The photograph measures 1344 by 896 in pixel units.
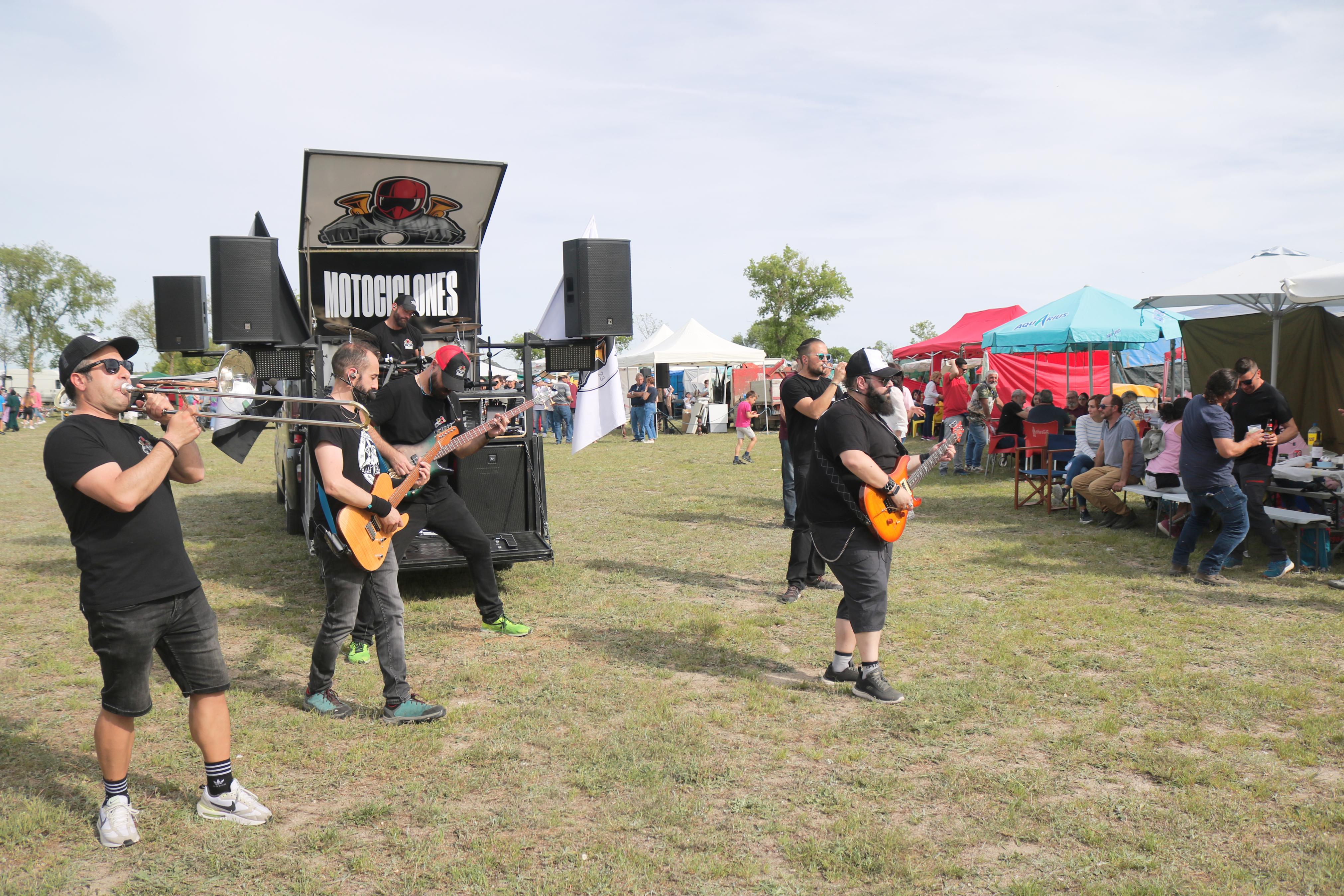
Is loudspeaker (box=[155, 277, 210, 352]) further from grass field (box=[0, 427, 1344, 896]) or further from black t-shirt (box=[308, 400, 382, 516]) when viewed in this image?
black t-shirt (box=[308, 400, 382, 516])

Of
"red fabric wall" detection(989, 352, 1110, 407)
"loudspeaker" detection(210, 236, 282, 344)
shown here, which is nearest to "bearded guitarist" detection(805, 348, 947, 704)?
"loudspeaker" detection(210, 236, 282, 344)

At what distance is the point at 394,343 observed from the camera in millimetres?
7445

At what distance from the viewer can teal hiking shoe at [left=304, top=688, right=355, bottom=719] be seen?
175 inches

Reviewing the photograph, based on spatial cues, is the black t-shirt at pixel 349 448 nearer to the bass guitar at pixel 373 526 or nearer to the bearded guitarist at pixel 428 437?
the bass guitar at pixel 373 526

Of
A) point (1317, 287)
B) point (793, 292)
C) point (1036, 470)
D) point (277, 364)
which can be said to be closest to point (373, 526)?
point (277, 364)

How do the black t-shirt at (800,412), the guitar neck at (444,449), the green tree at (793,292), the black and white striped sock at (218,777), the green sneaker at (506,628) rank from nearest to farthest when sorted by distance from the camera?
1. the black and white striped sock at (218,777)
2. the guitar neck at (444,449)
3. the green sneaker at (506,628)
4. the black t-shirt at (800,412)
5. the green tree at (793,292)

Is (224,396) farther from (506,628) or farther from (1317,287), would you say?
(1317,287)

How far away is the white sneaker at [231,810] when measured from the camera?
342 centimetres

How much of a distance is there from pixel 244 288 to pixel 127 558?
13.1 feet

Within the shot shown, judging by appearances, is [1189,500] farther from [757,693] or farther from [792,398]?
[757,693]

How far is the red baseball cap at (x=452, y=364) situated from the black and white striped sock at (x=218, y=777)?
242 cm

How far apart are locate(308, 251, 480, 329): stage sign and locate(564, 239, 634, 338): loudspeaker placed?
191 cm

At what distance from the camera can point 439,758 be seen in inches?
158

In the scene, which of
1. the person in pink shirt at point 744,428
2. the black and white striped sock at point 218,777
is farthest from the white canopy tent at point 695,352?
the black and white striped sock at point 218,777
